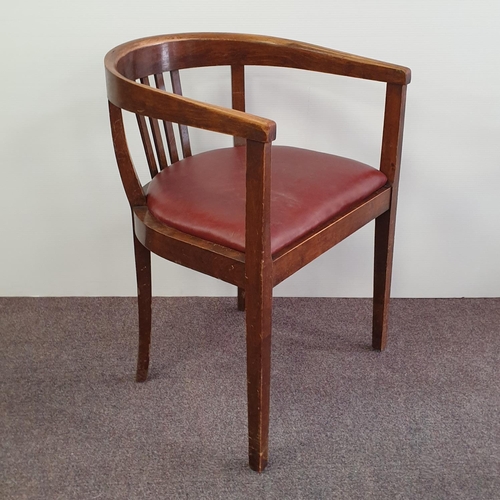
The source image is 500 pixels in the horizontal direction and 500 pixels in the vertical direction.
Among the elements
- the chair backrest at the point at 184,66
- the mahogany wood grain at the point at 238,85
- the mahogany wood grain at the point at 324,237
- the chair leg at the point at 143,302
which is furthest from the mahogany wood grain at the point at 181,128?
the mahogany wood grain at the point at 324,237

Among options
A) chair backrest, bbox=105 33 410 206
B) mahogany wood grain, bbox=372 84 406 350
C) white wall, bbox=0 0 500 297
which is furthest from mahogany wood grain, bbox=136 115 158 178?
mahogany wood grain, bbox=372 84 406 350

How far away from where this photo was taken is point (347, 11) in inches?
65.8

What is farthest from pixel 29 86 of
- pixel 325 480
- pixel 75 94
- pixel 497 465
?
pixel 497 465

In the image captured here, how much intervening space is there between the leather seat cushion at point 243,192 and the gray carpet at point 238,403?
496mm

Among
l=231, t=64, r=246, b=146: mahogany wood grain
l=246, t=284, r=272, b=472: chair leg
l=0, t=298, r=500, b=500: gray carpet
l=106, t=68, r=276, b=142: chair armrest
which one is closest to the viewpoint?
l=106, t=68, r=276, b=142: chair armrest

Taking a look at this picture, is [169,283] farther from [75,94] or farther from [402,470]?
[402,470]

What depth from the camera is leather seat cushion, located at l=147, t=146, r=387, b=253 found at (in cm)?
126

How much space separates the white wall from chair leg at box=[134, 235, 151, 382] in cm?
42

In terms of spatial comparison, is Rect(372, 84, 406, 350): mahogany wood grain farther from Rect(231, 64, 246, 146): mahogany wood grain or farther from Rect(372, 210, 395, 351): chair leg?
Rect(231, 64, 246, 146): mahogany wood grain

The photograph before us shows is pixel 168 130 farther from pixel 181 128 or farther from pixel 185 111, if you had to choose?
pixel 185 111

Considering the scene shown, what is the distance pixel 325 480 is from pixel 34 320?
997 millimetres

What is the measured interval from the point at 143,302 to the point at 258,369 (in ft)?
1.32

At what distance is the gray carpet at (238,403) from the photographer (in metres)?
1.36

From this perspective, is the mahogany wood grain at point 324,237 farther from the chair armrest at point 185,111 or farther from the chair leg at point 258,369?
the chair armrest at point 185,111
